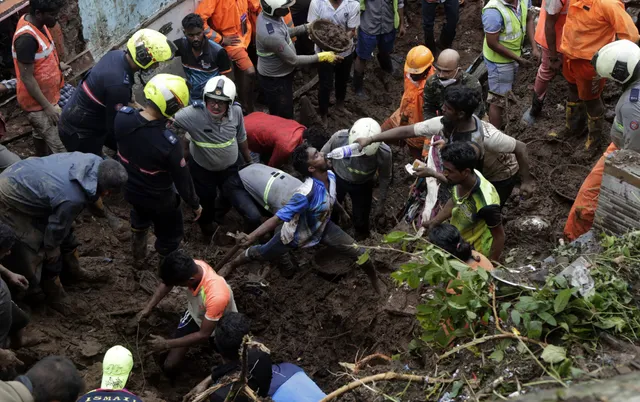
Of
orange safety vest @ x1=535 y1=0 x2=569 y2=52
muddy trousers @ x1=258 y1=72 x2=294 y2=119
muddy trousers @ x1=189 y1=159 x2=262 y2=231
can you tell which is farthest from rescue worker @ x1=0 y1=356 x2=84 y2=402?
orange safety vest @ x1=535 y1=0 x2=569 y2=52

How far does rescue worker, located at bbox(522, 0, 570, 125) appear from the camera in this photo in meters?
7.81

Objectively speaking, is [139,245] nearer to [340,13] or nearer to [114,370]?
[114,370]

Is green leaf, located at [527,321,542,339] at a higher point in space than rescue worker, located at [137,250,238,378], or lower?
higher

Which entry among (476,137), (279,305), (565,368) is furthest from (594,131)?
(565,368)

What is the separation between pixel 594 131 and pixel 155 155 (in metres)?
4.68

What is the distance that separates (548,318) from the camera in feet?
12.5

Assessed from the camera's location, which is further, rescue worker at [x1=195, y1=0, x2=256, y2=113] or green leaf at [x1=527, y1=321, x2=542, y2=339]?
rescue worker at [x1=195, y1=0, x2=256, y2=113]

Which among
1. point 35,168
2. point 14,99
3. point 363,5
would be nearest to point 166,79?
point 35,168

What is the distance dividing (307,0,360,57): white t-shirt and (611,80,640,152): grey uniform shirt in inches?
148

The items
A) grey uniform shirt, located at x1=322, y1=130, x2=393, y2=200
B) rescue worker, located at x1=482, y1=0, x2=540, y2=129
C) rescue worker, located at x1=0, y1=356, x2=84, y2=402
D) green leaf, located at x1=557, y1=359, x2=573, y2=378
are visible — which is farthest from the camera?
rescue worker, located at x1=482, y1=0, x2=540, y2=129

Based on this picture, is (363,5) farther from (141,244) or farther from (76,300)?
(76,300)

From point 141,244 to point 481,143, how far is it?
3.29 meters

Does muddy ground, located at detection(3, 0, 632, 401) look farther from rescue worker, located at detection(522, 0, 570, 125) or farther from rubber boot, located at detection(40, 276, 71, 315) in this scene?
rescue worker, located at detection(522, 0, 570, 125)

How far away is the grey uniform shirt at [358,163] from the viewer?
6.97 metres
